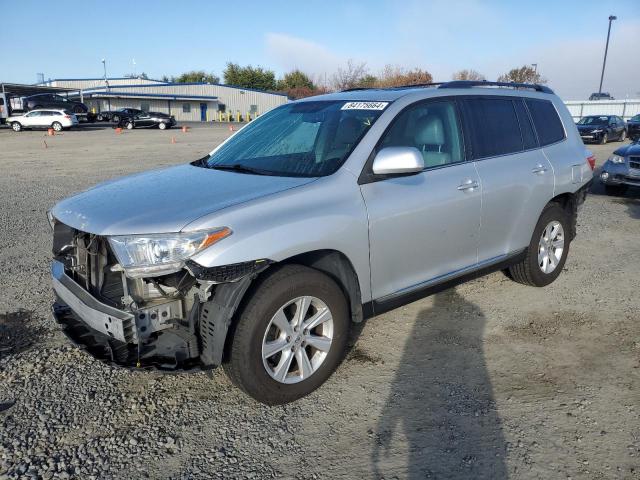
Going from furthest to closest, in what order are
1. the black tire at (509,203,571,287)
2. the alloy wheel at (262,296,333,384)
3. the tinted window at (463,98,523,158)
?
1. the black tire at (509,203,571,287)
2. the tinted window at (463,98,523,158)
3. the alloy wheel at (262,296,333,384)

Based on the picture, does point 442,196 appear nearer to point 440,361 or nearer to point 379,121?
point 379,121

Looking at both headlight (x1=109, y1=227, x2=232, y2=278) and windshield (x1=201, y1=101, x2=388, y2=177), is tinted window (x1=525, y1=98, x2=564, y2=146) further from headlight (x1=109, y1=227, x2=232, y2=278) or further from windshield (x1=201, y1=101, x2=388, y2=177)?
headlight (x1=109, y1=227, x2=232, y2=278)

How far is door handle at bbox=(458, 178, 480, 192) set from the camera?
12.9 feet

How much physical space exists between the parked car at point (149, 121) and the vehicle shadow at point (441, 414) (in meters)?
40.6

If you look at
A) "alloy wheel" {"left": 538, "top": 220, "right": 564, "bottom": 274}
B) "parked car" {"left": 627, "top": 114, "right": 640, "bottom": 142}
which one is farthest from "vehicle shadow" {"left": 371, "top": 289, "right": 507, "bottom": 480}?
"parked car" {"left": 627, "top": 114, "right": 640, "bottom": 142}

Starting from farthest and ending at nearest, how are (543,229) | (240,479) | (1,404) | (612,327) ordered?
1. (543,229)
2. (612,327)
3. (1,404)
4. (240,479)

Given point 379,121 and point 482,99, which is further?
point 482,99

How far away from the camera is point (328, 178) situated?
3.29 metres

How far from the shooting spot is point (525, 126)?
15.7ft

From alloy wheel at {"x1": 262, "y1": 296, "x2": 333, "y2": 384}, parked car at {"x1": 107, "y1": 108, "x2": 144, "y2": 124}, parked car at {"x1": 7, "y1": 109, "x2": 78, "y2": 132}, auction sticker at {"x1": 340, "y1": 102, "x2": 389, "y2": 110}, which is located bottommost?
alloy wheel at {"x1": 262, "y1": 296, "x2": 333, "y2": 384}

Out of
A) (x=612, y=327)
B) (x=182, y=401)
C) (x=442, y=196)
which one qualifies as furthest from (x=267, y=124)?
(x=612, y=327)

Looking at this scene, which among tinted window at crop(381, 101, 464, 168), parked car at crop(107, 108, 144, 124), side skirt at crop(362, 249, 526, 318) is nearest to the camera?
side skirt at crop(362, 249, 526, 318)

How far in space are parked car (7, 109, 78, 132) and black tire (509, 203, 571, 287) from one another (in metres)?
37.8

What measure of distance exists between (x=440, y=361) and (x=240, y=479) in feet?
5.78
